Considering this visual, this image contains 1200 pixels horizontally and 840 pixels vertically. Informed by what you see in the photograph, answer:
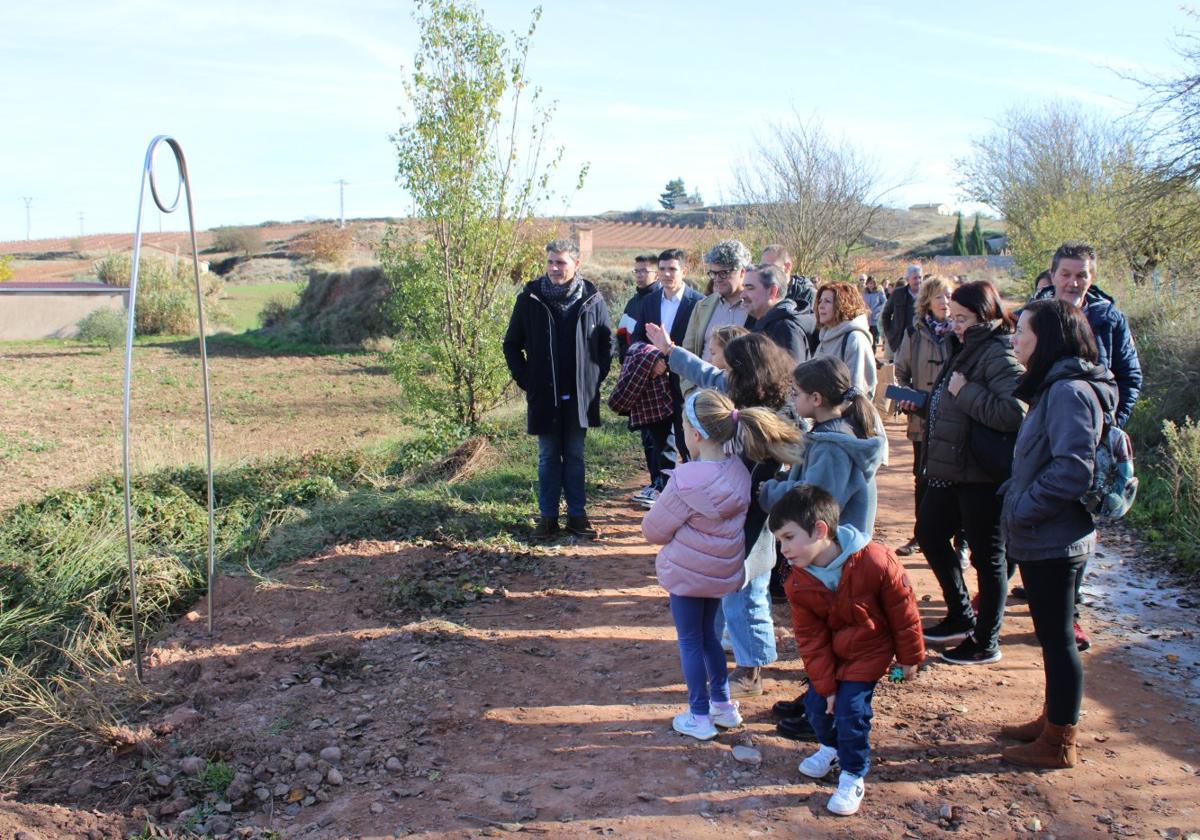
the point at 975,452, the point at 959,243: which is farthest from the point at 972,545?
the point at 959,243

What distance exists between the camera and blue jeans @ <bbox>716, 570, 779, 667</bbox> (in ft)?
13.3

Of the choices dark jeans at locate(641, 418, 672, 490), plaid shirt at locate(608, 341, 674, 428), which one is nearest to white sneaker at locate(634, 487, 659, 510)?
dark jeans at locate(641, 418, 672, 490)

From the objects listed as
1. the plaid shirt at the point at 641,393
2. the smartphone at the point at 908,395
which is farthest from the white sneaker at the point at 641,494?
the smartphone at the point at 908,395

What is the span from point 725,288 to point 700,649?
2.90m

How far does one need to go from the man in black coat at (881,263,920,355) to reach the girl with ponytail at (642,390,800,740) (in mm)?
6284

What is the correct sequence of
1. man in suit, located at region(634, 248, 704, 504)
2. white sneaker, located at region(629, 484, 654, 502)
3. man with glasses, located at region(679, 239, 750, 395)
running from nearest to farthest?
man with glasses, located at region(679, 239, 750, 395) < man in suit, located at region(634, 248, 704, 504) < white sneaker, located at region(629, 484, 654, 502)

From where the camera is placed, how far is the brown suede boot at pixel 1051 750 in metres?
3.56

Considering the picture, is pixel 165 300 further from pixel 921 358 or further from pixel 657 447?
pixel 921 358

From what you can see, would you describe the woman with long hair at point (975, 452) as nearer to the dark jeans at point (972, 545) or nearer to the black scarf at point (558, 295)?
the dark jeans at point (972, 545)

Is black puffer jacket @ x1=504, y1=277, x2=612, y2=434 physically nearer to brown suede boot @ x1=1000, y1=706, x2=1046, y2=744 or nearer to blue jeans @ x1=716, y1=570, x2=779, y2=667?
blue jeans @ x1=716, y1=570, x2=779, y2=667

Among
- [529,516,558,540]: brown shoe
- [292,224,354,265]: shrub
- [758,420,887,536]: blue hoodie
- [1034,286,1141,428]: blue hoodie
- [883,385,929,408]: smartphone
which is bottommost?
[529,516,558,540]: brown shoe

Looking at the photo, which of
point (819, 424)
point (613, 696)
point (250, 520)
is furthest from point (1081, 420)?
point (250, 520)

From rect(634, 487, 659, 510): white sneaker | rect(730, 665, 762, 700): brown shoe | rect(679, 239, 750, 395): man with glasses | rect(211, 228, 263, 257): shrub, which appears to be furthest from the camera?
rect(211, 228, 263, 257): shrub

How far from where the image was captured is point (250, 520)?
7102 mm
